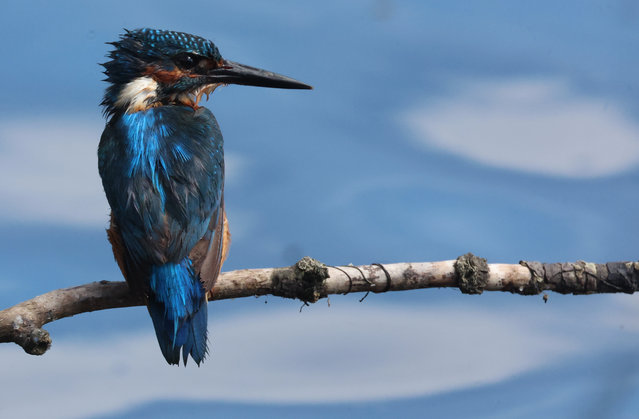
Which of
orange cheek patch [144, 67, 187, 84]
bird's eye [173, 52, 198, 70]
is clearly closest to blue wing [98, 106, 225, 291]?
orange cheek patch [144, 67, 187, 84]

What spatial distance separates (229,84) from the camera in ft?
18.2

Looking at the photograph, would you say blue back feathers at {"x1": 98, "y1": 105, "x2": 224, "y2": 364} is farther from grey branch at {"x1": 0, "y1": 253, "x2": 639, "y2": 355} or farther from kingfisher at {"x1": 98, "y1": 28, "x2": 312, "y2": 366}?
grey branch at {"x1": 0, "y1": 253, "x2": 639, "y2": 355}

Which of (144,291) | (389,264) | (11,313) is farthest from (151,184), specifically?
(389,264)

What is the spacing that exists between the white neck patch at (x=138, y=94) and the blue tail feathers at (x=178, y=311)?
4.36 feet

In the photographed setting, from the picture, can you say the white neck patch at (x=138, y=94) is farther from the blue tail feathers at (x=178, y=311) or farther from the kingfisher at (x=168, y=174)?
the blue tail feathers at (x=178, y=311)

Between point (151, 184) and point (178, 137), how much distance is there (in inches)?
15.9

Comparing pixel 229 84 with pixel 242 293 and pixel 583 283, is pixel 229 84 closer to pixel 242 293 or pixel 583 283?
pixel 242 293

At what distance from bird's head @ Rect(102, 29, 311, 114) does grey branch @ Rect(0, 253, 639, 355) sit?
1.31 metres

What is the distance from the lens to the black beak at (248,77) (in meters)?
5.45

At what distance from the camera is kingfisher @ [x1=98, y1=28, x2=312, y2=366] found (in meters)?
4.18

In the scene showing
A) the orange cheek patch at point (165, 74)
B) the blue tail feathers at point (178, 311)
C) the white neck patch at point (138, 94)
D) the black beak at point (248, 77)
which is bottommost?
the blue tail feathers at point (178, 311)

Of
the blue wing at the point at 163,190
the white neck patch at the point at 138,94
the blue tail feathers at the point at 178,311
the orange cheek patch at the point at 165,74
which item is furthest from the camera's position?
the orange cheek patch at the point at 165,74

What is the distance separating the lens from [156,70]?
5145mm

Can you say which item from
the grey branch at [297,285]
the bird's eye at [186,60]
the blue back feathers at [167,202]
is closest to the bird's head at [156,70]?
the bird's eye at [186,60]
